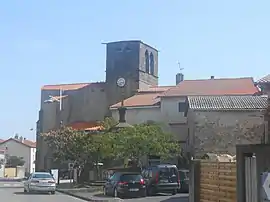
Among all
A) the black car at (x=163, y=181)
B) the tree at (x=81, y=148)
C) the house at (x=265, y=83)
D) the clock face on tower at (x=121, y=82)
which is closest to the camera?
the black car at (x=163, y=181)

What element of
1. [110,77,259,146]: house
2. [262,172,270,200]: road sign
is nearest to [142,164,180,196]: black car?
[262,172,270,200]: road sign

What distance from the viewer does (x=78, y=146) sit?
5516 cm

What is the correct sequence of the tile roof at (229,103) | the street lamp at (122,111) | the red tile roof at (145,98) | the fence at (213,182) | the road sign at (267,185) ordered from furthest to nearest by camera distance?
1. the red tile roof at (145,98)
2. the street lamp at (122,111)
3. the tile roof at (229,103)
4. the fence at (213,182)
5. the road sign at (267,185)

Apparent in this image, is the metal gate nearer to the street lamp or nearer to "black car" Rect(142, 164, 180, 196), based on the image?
"black car" Rect(142, 164, 180, 196)

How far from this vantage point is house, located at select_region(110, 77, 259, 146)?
6994cm

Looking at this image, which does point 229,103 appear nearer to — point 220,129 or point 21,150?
point 220,129

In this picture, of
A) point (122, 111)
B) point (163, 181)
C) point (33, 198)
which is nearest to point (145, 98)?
point (122, 111)

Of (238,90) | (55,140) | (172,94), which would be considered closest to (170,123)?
(172,94)

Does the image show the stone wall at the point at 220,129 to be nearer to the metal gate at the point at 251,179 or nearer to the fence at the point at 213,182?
the fence at the point at 213,182

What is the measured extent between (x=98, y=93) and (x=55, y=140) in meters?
31.3

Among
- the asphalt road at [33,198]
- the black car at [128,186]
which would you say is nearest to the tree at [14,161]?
the asphalt road at [33,198]

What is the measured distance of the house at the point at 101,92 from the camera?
86.4m

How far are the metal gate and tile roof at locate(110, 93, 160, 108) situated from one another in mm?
60464

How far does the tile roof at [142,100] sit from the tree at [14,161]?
44217 mm
